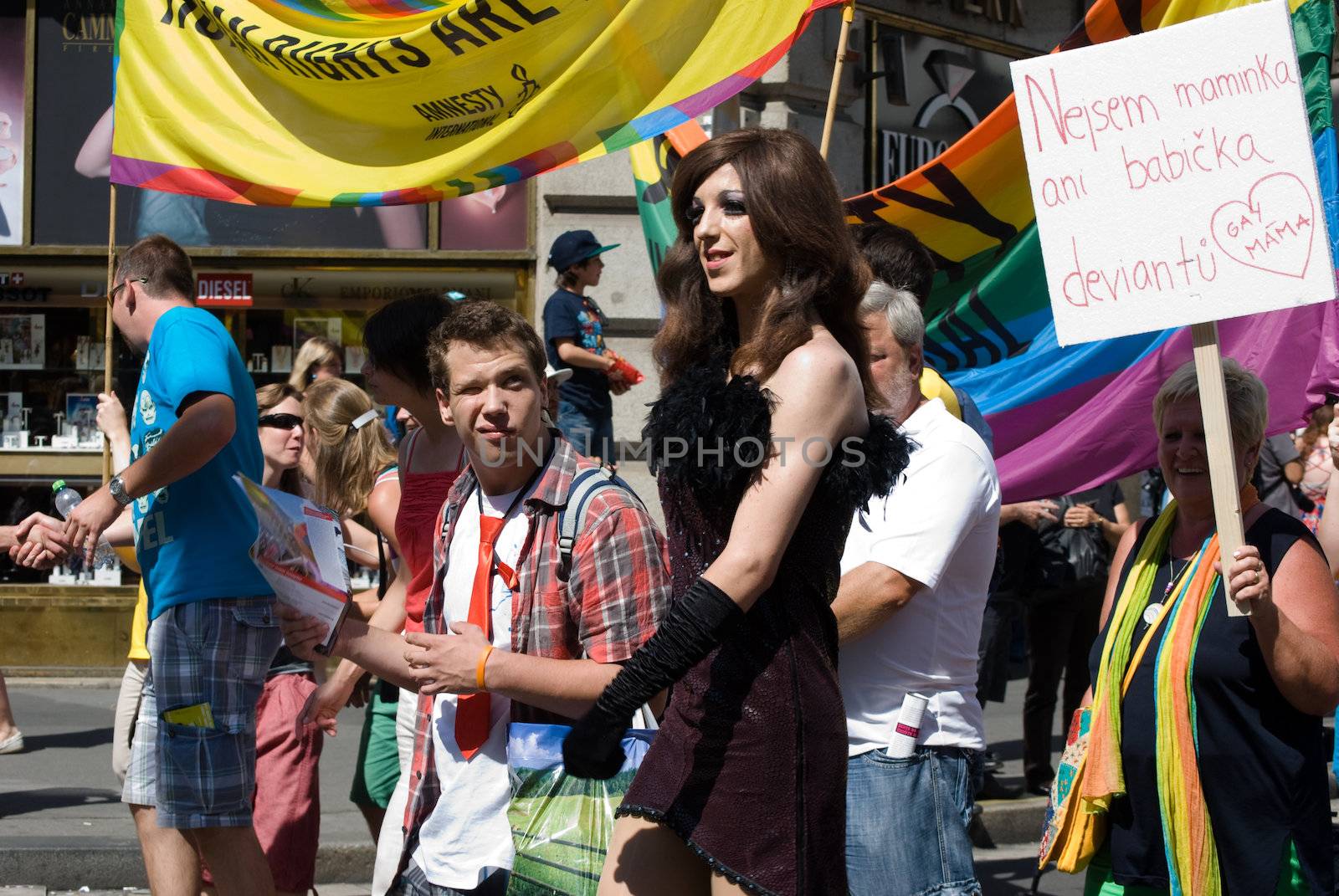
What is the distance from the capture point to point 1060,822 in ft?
12.4

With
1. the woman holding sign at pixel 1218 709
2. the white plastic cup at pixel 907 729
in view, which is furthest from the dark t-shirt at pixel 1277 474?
the white plastic cup at pixel 907 729

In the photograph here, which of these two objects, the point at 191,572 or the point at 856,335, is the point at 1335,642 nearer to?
the point at 856,335

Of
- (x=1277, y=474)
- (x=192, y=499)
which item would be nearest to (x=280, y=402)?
(x=192, y=499)

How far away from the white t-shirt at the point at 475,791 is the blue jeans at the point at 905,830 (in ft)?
2.43

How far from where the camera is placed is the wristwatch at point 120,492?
4480 mm

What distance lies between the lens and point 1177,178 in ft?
11.3

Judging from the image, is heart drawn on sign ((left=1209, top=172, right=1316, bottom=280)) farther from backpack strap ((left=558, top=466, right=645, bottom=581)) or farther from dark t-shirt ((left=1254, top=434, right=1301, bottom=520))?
dark t-shirt ((left=1254, top=434, right=1301, bottom=520))

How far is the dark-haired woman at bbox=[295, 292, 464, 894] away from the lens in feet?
14.5

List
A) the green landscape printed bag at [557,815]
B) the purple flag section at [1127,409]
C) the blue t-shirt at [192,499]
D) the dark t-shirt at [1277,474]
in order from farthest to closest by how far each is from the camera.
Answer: the dark t-shirt at [1277,474]
the purple flag section at [1127,409]
the blue t-shirt at [192,499]
the green landscape printed bag at [557,815]

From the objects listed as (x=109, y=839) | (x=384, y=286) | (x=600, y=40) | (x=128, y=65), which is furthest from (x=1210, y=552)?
(x=384, y=286)

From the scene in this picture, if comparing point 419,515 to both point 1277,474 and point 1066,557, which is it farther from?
point 1277,474

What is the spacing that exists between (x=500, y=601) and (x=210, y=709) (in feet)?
5.15

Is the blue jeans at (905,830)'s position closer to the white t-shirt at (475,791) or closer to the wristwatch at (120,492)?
the white t-shirt at (475,791)

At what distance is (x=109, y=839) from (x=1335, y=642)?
482 cm
